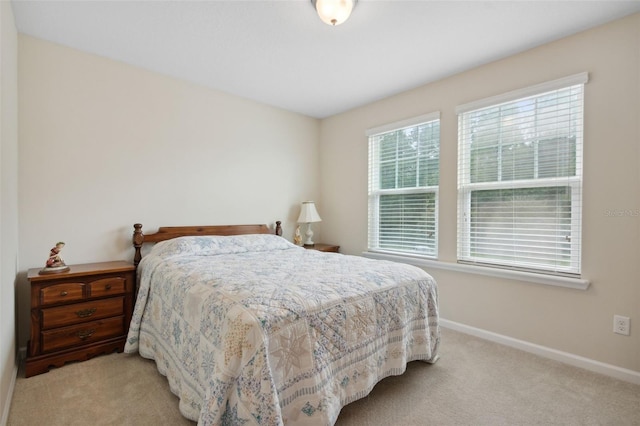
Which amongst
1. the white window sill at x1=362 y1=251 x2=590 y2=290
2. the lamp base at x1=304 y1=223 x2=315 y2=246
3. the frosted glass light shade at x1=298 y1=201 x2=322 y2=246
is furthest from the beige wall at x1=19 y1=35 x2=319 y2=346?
the white window sill at x1=362 y1=251 x2=590 y2=290

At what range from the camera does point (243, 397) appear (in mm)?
1229

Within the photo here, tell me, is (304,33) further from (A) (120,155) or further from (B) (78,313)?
(B) (78,313)

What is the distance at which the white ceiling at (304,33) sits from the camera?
78.7 inches

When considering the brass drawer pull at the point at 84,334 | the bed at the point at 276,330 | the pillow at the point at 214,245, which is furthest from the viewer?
the pillow at the point at 214,245

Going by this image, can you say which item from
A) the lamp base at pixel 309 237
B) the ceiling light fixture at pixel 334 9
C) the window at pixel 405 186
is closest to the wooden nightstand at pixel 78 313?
the lamp base at pixel 309 237

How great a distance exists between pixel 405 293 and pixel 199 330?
1228mm

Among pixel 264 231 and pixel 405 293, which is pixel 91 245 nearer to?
pixel 264 231

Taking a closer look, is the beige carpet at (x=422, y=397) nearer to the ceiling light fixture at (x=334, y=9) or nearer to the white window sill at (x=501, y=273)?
the white window sill at (x=501, y=273)

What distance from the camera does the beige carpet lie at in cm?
165

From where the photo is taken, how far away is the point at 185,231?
3.07 m

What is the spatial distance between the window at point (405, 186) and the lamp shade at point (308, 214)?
70cm

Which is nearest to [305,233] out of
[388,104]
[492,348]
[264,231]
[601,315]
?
[264,231]

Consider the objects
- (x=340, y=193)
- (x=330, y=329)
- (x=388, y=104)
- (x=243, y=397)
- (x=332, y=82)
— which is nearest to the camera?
(x=243, y=397)

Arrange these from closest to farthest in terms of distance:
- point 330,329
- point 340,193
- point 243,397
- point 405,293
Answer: point 243,397 → point 330,329 → point 405,293 → point 340,193
